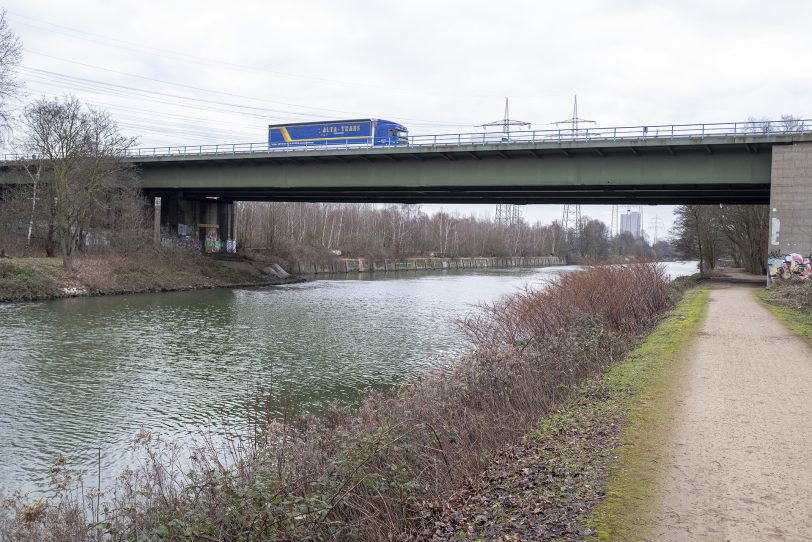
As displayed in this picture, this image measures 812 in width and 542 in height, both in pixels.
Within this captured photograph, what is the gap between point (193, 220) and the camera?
55031 mm

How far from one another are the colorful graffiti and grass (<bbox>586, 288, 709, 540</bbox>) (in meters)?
18.8

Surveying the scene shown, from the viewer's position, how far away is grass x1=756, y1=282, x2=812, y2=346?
59.2ft

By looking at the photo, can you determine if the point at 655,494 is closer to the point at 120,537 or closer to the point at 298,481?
the point at 298,481

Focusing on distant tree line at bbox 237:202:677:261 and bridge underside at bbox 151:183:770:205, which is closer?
bridge underside at bbox 151:183:770:205

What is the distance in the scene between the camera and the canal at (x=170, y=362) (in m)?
12.5

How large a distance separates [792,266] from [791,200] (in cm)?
332

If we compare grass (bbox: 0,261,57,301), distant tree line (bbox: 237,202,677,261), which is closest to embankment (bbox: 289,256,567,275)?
distant tree line (bbox: 237,202,677,261)

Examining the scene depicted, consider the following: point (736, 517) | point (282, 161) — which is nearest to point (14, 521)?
point (736, 517)

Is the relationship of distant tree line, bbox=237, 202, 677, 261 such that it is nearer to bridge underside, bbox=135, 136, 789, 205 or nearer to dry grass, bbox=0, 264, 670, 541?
bridge underside, bbox=135, 136, 789, 205

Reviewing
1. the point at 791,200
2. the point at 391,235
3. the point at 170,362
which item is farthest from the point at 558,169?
the point at 391,235

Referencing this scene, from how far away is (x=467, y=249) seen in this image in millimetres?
111312

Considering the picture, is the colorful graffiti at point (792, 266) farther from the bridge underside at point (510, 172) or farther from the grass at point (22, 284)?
the grass at point (22, 284)

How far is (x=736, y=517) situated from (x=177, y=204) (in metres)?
53.3

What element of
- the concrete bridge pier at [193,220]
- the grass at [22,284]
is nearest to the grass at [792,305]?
the grass at [22,284]
